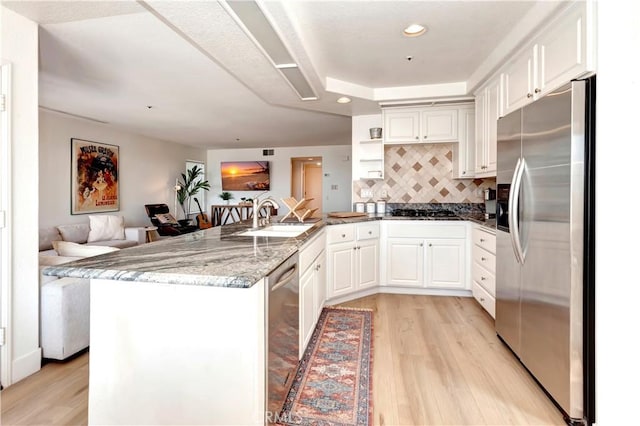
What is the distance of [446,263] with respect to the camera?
11.5 feet

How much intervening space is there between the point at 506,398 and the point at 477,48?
2.52m

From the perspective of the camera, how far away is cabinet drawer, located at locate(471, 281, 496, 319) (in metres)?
2.78

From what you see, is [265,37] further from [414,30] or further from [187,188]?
[187,188]

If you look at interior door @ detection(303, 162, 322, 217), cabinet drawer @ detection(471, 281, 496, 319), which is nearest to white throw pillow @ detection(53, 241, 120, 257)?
cabinet drawer @ detection(471, 281, 496, 319)

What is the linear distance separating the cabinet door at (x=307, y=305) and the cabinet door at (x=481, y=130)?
6.84 feet

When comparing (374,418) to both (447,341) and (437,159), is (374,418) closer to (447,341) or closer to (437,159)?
(447,341)

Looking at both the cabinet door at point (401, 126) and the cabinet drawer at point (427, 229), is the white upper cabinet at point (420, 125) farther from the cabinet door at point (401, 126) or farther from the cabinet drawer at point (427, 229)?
the cabinet drawer at point (427, 229)

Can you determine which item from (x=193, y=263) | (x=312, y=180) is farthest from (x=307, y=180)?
(x=193, y=263)

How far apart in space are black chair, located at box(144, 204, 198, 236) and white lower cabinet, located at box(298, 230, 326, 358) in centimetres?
451

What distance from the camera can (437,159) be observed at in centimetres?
414

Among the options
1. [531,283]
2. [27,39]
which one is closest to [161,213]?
[27,39]

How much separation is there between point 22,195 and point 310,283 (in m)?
1.92

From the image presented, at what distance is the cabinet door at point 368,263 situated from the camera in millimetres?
3444
